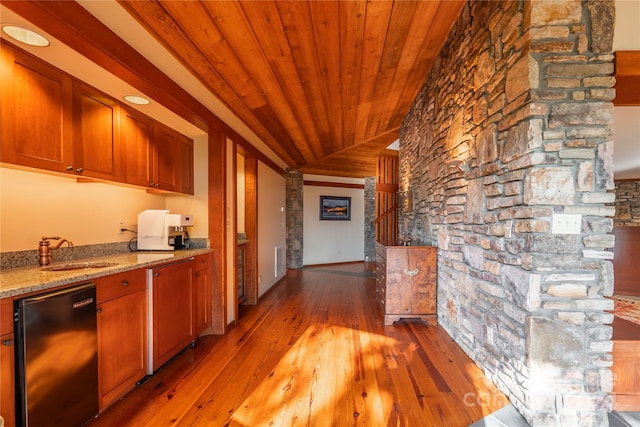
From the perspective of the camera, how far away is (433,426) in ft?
4.99

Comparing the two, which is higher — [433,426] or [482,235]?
[482,235]

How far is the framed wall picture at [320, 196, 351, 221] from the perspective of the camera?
7.21m

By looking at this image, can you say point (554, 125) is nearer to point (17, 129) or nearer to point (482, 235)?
point (482, 235)

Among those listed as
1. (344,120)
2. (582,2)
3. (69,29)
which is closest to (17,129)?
(69,29)

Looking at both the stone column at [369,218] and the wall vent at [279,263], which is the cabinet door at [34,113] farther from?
the stone column at [369,218]

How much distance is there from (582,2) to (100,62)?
2803 millimetres

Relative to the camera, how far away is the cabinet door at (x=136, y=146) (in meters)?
→ 2.15

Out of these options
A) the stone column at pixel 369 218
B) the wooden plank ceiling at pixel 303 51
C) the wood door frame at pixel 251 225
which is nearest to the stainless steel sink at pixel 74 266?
the wooden plank ceiling at pixel 303 51

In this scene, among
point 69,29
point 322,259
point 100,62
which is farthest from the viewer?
point 322,259

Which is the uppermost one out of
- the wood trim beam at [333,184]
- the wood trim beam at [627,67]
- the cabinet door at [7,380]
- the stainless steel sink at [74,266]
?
the wood trim beam at [627,67]

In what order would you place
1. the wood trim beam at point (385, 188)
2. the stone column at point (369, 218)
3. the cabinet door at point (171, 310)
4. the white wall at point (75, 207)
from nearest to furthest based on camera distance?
the white wall at point (75, 207), the cabinet door at point (171, 310), the wood trim beam at point (385, 188), the stone column at point (369, 218)

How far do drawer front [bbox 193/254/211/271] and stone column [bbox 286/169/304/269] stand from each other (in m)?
3.73

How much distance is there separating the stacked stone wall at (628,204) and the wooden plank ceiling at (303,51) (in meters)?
4.99

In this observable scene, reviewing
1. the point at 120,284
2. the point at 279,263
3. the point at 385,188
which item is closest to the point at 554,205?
the point at 120,284
